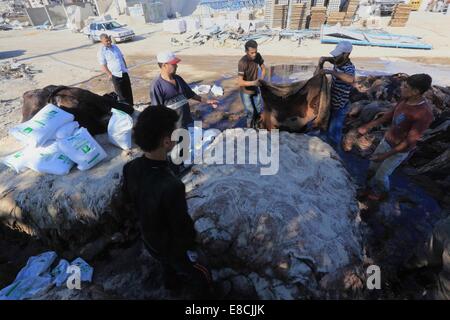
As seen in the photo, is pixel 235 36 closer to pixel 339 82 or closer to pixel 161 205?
pixel 339 82

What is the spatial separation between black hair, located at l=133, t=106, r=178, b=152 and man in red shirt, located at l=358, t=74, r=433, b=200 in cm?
252

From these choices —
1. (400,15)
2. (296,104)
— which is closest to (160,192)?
(296,104)

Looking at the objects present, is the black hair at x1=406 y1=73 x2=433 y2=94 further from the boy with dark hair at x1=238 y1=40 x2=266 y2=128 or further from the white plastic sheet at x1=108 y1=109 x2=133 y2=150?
the white plastic sheet at x1=108 y1=109 x2=133 y2=150


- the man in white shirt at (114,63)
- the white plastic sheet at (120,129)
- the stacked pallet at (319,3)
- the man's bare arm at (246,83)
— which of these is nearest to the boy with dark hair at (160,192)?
the white plastic sheet at (120,129)

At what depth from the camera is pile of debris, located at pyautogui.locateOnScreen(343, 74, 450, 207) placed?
12.1 ft

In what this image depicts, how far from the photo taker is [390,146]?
311 centimetres

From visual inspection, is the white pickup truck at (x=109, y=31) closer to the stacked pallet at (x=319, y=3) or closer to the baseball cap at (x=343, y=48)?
the stacked pallet at (x=319, y=3)

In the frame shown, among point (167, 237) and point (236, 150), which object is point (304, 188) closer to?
point (236, 150)

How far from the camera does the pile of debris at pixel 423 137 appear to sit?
3.69 m

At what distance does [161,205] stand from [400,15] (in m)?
19.1

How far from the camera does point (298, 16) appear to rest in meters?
15.5

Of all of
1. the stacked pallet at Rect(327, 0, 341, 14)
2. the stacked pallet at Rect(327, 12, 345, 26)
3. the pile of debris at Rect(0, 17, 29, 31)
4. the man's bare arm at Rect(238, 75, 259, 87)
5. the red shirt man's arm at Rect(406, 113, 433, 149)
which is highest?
the red shirt man's arm at Rect(406, 113, 433, 149)

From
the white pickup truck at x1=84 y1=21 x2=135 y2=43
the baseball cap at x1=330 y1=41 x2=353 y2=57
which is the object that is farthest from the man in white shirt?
the white pickup truck at x1=84 y1=21 x2=135 y2=43

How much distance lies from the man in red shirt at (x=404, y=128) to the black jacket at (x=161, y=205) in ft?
8.29
